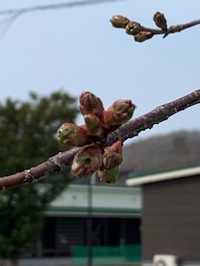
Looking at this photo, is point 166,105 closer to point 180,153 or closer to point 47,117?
point 47,117

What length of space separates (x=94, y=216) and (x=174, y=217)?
15627 millimetres

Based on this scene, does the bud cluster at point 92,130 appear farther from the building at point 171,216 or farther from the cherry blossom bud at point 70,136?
the building at point 171,216

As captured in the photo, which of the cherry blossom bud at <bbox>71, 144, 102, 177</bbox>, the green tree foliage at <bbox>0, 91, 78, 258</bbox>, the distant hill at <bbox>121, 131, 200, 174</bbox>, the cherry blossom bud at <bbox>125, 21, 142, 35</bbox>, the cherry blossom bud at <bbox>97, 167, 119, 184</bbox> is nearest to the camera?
the cherry blossom bud at <bbox>71, 144, 102, 177</bbox>

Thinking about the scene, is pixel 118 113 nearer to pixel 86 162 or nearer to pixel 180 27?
pixel 86 162

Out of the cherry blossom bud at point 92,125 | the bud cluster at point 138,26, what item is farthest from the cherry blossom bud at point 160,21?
the cherry blossom bud at point 92,125

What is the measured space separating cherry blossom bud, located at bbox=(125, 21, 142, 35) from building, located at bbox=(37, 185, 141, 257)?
2875 cm

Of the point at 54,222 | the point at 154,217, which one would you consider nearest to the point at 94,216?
the point at 54,222

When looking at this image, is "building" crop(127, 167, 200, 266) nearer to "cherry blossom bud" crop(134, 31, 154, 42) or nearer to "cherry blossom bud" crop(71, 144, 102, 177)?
"cherry blossom bud" crop(134, 31, 154, 42)

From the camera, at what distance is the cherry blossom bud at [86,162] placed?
98 cm

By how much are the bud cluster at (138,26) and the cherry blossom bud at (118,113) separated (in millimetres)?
714

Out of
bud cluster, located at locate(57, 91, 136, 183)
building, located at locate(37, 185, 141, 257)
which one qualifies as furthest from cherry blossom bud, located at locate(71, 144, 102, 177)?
building, located at locate(37, 185, 141, 257)

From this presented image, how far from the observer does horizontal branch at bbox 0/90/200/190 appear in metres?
1.01

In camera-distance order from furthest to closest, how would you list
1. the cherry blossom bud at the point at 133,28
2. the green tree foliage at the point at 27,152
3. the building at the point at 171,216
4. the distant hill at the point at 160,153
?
the distant hill at the point at 160,153 → the building at the point at 171,216 → the green tree foliage at the point at 27,152 → the cherry blossom bud at the point at 133,28

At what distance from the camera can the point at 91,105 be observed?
102 cm
